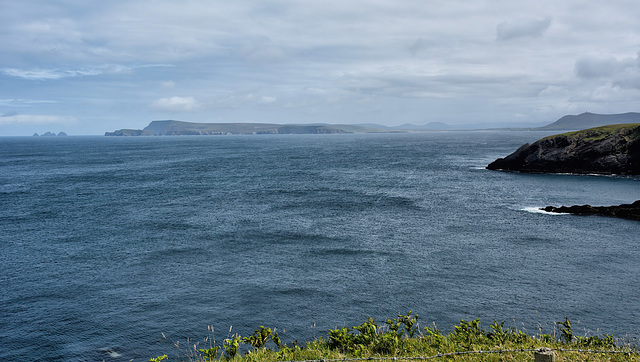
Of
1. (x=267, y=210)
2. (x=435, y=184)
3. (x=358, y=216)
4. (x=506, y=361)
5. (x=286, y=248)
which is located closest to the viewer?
(x=506, y=361)

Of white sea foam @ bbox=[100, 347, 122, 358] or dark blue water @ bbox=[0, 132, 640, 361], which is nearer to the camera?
white sea foam @ bbox=[100, 347, 122, 358]

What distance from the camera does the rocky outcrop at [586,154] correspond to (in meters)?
89.5

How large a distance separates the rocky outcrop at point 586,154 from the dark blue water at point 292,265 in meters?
19.8

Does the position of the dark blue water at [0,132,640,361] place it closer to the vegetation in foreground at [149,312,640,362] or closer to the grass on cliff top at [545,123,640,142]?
the vegetation in foreground at [149,312,640,362]

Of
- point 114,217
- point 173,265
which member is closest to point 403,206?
point 173,265

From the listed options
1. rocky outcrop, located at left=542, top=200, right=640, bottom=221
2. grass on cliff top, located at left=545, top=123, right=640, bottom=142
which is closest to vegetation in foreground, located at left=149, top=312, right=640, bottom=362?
rocky outcrop, located at left=542, top=200, right=640, bottom=221

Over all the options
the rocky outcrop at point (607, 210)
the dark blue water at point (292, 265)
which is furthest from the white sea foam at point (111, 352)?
the rocky outcrop at point (607, 210)

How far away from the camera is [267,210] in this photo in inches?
2378

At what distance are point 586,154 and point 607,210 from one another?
1766 inches

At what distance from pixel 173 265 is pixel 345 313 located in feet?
55.8

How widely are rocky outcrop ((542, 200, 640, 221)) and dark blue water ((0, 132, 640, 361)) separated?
3.48 meters

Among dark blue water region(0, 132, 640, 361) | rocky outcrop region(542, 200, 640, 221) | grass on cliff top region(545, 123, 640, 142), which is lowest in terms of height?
dark blue water region(0, 132, 640, 361)

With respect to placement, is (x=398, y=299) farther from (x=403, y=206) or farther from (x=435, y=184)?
(x=435, y=184)

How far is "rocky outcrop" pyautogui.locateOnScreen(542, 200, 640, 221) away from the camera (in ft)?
177
